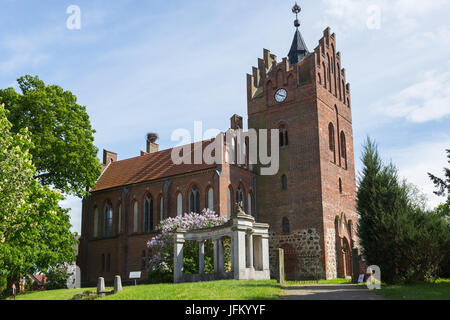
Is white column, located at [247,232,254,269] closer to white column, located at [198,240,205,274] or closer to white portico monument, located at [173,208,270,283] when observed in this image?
white portico monument, located at [173,208,270,283]

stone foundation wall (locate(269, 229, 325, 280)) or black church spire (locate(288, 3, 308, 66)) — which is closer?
stone foundation wall (locate(269, 229, 325, 280))

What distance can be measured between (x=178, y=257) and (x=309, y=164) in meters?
13.8

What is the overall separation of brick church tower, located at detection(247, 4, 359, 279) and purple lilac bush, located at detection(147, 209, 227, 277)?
6.31m

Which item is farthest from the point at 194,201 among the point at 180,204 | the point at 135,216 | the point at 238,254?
the point at 238,254

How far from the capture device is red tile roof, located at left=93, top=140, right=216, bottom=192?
3747 cm

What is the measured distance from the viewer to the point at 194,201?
117 ft

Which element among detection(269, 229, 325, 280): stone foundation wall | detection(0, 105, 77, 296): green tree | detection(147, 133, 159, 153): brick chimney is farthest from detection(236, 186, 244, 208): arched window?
detection(147, 133, 159, 153): brick chimney

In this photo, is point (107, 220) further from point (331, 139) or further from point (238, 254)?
point (238, 254)

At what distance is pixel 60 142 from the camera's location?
30656 millimetres

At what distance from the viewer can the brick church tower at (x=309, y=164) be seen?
34.4 metres

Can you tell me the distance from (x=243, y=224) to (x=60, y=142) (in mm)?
13997

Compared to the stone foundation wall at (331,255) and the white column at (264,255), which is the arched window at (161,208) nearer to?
the stone foundation wall at (331,255)

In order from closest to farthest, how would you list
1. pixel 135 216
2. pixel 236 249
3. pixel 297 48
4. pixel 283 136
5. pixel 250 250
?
pixel 236 249
pixel 250 250
pixel 283 136
pixel 135 216
pixel 297 48
